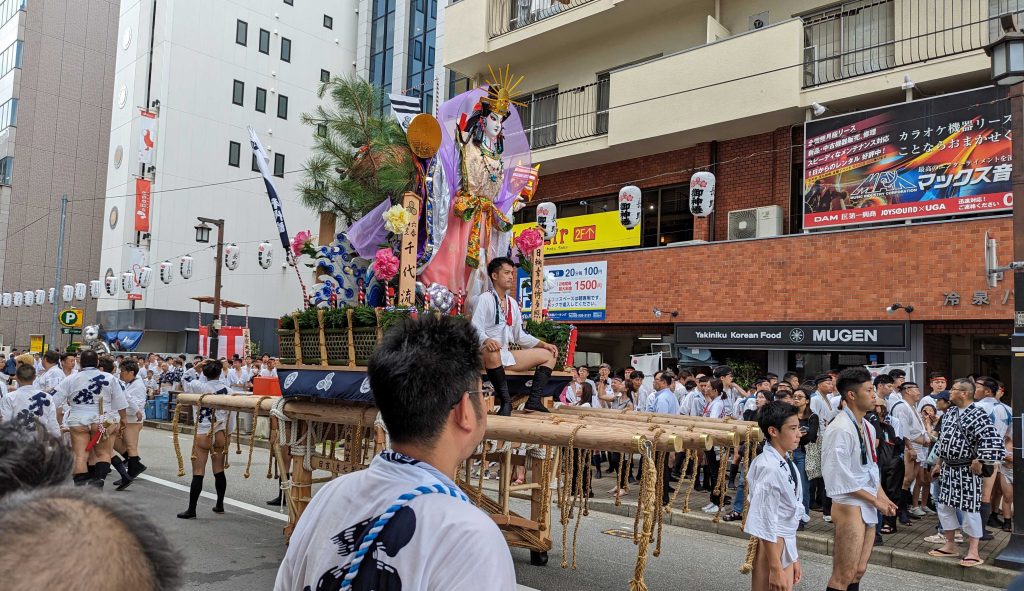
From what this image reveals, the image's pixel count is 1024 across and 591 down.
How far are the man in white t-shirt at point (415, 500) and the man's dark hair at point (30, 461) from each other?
72cm

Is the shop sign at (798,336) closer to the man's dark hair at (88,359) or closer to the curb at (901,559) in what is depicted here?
the curb at (901,559)

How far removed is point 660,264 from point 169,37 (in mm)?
26308

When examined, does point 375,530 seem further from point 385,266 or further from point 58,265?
point 58,265

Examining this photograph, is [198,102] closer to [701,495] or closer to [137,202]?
[137,202]

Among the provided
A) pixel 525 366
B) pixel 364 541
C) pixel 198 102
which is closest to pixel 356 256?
pixel 525 366

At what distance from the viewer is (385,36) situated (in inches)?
1468

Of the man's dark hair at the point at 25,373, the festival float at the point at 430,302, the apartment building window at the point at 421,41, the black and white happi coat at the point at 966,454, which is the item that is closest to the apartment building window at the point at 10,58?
the apartment building window at the point at 421,41

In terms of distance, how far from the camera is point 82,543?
0.85 m

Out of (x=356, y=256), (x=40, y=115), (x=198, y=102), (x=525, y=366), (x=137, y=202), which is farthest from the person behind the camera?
(x=40, y=115)

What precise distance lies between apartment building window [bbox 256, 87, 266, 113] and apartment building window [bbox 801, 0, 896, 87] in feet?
92.7

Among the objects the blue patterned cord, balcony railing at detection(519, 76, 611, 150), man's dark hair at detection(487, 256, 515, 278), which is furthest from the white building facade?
the blue patterned cord

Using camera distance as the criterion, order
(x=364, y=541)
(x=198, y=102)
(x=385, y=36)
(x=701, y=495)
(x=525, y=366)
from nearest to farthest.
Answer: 1. (x=364, y=541)
2. (x=525, y=366)
3. (x=701, y=495)
4. (x=198, y=102)
5. (x=385, y=36)

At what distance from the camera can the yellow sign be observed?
17969mm

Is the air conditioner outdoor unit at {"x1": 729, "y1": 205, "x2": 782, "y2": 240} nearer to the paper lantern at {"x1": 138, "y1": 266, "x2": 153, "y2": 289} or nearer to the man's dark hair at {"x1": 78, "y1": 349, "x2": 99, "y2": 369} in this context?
the man's dark hair at {"x1": 78, "y1": 349, "x2": 99, "y2": 369}
